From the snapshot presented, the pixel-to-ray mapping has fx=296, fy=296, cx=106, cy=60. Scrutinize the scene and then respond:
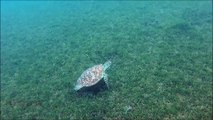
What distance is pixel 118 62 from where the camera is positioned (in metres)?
24.6

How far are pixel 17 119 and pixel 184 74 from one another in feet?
39.6

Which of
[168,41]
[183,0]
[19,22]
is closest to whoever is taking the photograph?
[168,41]

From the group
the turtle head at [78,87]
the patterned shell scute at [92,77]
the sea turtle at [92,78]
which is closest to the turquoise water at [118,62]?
the turtle head at [78,87]

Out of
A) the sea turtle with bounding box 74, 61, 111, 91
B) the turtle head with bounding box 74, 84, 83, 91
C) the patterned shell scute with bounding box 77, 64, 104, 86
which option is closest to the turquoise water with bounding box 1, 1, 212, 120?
the turtle head with bounding box 74, 84, 83, 91

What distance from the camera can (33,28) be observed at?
41.6 meters

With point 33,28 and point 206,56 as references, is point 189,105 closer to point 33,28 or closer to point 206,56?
point 206,56

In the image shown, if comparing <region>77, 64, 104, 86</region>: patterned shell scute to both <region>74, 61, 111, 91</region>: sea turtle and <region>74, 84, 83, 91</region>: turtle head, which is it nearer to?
<region>74, 61, 111, 91</region>: sea turtle

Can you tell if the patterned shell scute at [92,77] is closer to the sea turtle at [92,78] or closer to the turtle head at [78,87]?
the sea turtle at [92,78]

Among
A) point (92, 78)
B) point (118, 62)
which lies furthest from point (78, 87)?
point (118, 62)

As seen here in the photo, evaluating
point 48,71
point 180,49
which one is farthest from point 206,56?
point 48,71

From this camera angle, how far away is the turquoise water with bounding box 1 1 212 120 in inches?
738

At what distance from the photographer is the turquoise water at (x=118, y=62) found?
738 inches

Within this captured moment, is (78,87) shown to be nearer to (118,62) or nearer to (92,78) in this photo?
(92,78)

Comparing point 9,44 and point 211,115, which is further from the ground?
point 211,115
